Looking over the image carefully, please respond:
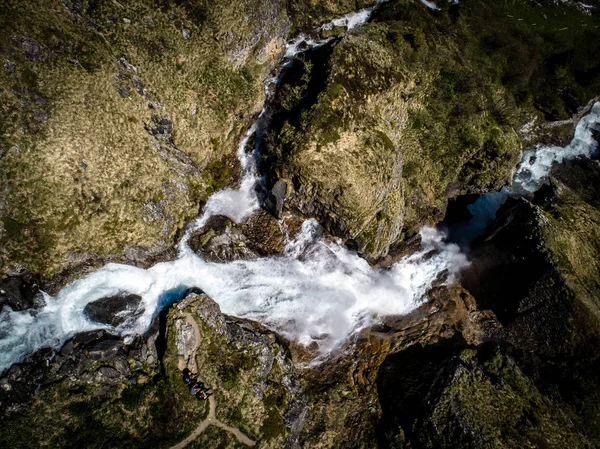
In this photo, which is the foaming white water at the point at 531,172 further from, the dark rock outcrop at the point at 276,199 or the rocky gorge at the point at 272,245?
the dark rock outcrop at the point at 276,199

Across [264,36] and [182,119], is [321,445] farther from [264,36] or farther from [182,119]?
[264,36]

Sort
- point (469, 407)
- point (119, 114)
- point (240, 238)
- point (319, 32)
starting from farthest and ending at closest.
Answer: point (319, 32), point (240, 238), point (119, 114), point (469, 407)

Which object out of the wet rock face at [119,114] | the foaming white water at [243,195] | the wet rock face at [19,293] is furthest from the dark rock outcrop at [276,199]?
the wet rock face at [19,293]

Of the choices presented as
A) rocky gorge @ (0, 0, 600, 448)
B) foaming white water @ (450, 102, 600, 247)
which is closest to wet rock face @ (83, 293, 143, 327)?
rocky gorge @ (0, 0, 600, 448)

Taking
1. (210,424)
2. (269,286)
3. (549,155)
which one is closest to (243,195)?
(269,286)

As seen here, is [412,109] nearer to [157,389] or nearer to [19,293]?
[157,389]

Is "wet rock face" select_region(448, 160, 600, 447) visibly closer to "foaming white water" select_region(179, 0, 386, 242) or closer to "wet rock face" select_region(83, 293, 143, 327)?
"foaming white water" select_region(179, 0, 386, 242)
